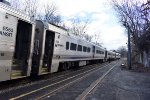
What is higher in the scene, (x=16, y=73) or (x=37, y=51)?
(x=37, y=51)

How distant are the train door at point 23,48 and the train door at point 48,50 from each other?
3.73 metres

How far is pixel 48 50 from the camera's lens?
21.3 metres

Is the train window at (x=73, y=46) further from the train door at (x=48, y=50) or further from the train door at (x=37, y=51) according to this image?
the train door at (x=37, y=51)

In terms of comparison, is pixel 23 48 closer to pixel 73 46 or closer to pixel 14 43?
pixel 14 43

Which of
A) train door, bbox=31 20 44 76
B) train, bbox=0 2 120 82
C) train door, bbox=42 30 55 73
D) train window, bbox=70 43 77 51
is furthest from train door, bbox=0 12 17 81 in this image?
train window, bbox=70 43 77 51

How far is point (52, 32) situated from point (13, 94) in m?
8.58

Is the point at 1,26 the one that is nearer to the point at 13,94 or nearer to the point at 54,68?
the point at 13,94

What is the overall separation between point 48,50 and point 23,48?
4.39 metres

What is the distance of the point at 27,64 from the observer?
55.0 ft

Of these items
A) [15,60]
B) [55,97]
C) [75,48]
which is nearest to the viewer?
[55,97]

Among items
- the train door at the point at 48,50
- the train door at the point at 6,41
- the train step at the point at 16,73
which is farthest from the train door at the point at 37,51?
the train door at the point at 6,41

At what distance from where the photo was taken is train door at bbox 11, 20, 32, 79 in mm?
16516

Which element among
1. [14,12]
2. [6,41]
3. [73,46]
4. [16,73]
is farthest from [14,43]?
[73,46]

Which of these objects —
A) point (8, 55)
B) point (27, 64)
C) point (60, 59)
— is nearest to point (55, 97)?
point (8, 55)
